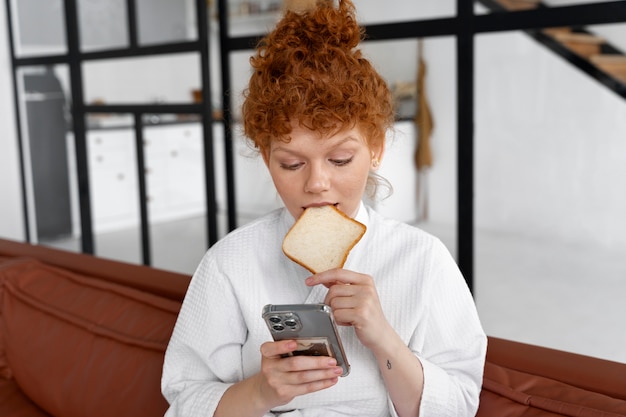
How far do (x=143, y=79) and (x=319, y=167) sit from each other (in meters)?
2.85

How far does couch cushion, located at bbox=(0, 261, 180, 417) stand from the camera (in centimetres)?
134

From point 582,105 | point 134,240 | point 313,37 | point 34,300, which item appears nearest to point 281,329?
point 313,37

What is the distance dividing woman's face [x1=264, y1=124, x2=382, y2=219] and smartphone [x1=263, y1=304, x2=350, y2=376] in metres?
0.20

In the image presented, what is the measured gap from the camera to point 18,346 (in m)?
1.59

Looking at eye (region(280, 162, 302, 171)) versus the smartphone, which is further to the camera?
eye (region(280, 162, 302, 171))

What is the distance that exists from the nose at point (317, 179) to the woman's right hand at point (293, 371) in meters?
0.21

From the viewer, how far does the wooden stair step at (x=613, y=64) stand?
7.28 feet

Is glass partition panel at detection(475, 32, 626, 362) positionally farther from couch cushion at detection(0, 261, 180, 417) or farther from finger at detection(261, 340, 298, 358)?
finger at detection(261, 340, 298, 358)

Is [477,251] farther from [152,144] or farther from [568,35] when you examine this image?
[152,144]

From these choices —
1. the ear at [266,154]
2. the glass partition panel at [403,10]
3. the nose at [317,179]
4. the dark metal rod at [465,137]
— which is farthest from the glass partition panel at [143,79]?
the nose at [317,179]

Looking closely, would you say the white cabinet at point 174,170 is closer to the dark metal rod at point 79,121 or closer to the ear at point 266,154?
the dark metal rod at point 79,121

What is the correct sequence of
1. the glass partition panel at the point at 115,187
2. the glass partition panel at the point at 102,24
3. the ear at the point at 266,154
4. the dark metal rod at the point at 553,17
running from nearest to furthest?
the ear at the point at 266,154 → the dark metal rod at the point at 553,17 → the glass partition panel at the point at 102,24 → the glass partition panel at the point at 115,187

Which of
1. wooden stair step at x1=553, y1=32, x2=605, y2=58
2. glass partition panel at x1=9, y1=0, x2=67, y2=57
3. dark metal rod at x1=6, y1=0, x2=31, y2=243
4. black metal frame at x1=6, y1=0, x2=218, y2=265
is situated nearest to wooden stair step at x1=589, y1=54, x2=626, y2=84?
wooden stair step at x1=553, y1=32, x2=605, y2=58

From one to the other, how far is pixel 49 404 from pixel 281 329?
2.90 ft
